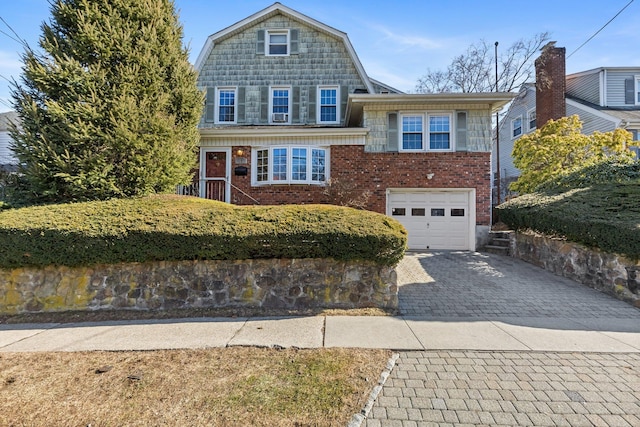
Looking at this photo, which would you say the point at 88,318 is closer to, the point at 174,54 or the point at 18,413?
the point at 18,413

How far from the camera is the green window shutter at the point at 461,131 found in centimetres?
1105

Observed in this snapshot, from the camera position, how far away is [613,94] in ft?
A: 53.1

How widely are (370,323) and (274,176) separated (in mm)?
7853

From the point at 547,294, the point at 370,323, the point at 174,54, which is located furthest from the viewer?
the point at 174,54

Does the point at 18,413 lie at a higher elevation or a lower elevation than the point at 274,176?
lower

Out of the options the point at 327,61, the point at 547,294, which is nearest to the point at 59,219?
the point at 547,294

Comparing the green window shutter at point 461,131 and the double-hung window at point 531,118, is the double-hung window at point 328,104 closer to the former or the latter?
the green window shutter at point 461,131

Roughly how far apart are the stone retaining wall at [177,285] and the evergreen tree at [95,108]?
73.4 inches

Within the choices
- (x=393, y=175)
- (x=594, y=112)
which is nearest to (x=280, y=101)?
(x=393, y=175)

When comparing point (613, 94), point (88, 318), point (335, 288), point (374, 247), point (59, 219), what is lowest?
point (88, 318)

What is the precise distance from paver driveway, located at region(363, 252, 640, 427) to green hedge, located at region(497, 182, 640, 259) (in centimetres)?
116

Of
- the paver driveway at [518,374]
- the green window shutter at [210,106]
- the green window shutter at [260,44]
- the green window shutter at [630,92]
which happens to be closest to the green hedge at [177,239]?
the paver driveway at [518,374]

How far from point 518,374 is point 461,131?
32.0 feet

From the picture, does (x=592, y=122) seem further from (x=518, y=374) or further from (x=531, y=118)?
(x=518, y=374)
